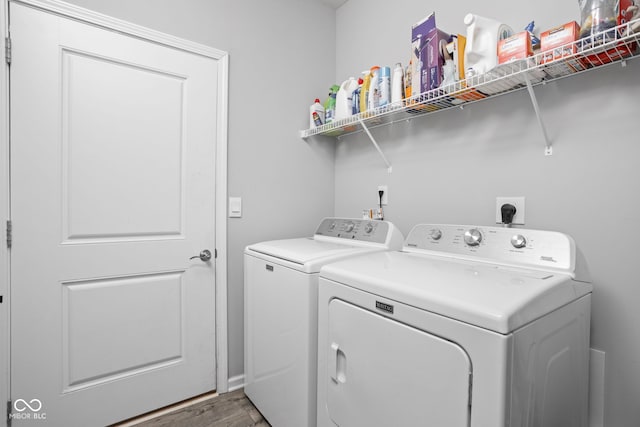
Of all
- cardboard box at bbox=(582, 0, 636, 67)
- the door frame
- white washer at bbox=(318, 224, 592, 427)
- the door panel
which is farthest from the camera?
the door panel

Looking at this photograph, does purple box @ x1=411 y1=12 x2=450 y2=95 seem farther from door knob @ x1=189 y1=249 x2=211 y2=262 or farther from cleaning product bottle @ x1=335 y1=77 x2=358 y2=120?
door knob @ x1=189 y1=249 x2=211 y2=262

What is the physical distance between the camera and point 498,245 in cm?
126

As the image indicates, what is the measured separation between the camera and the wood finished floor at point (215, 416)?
1.69 meters

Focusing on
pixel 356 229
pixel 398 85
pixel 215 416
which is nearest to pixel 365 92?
pixel 398 85

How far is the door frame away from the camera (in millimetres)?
1387

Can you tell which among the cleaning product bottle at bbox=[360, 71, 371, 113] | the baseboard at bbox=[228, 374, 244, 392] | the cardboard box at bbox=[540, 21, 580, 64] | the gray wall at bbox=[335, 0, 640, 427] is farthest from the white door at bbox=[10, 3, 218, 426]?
the cardboard box at bbox=[540, 21, 580, 64]

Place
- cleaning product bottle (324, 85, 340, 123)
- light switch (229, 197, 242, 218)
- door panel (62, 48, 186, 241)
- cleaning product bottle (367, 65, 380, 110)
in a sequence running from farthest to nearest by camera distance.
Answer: cleaning product bottle (324, 85, 340, 123), light switch (229, 197, 242, 218), cleaning product bottle (367, 65, 380, 110), door panel (62, 48, 186, 241)

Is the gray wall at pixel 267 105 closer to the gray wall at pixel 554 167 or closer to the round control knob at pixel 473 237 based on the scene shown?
the gray wall at pixel 554 167

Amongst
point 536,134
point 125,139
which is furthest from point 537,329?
point 125,139

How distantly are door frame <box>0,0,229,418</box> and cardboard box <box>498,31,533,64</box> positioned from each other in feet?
4.93

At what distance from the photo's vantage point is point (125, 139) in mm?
1654

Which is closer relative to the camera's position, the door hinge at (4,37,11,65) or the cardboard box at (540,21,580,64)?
the cardboard box at (540,21,580,64)

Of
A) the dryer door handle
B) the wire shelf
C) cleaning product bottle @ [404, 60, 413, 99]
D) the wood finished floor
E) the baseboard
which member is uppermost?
cleaning product bottle @ [404, 60, 413, 99]

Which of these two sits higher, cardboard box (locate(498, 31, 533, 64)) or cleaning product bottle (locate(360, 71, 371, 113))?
cleaning product bottle (locate(360, 71, 371, 113))
